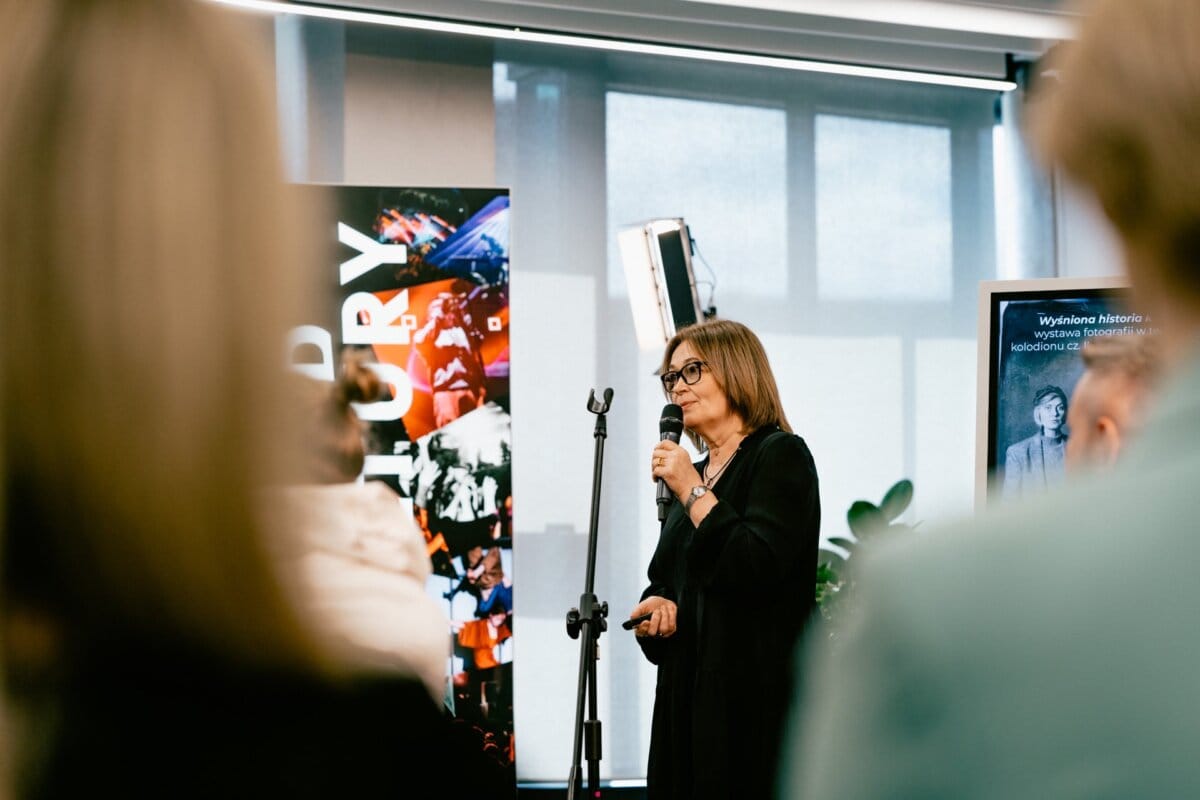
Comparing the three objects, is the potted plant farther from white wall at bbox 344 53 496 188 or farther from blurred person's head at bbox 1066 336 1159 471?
blurred person's head at bbox 1066 336 1159 471

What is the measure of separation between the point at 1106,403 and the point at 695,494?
5.71 feet

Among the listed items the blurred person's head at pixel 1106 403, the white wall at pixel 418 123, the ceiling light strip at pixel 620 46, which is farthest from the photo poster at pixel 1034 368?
the white wall at pixel 418 123

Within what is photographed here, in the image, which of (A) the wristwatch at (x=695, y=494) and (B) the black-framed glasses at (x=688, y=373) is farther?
(B) the black-framed glasses at (x=688, y=373)

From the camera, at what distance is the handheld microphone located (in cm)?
279

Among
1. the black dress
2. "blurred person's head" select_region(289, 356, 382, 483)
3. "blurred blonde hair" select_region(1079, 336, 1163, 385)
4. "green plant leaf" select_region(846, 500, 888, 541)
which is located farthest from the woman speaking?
"green plant leaf" select_region(846, 500, 888, 541)

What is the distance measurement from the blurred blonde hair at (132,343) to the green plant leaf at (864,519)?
4485mm

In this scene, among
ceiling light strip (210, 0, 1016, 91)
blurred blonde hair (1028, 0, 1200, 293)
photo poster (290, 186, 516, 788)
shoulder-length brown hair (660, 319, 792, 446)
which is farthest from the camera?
ceiling light strip (210, 0, 1016, 91)

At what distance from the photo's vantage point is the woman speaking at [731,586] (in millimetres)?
2475

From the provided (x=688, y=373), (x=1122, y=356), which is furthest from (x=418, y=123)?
(x=1122, y=356)

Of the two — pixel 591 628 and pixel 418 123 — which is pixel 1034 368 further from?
pixel 418 123

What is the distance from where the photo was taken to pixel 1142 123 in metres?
0.52

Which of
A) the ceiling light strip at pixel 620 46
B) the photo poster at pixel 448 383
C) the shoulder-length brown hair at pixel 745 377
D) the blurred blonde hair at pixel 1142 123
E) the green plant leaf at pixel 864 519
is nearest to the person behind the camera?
the blurred blonde hair at pixel 1142 123

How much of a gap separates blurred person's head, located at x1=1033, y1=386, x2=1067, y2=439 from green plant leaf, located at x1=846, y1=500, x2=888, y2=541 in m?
2.29

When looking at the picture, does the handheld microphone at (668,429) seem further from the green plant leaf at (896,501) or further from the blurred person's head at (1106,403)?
the green plant leaf at (896,501)
